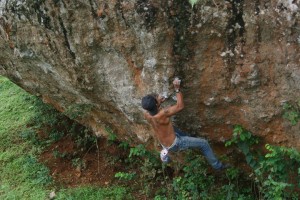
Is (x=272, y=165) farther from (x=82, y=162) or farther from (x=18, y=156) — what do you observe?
(x=18, y=156)

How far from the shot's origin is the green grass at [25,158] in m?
6.79

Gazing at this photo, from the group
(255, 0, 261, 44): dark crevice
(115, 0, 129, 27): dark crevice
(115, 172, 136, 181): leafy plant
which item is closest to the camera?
(255, 0, 261, 44): dark crevice

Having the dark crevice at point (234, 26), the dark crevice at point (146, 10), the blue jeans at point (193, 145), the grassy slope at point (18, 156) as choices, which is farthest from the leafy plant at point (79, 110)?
the dark crevice at point (234, 26)

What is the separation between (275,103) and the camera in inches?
191

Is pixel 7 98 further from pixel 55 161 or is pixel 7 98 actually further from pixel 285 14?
pixel 285 14

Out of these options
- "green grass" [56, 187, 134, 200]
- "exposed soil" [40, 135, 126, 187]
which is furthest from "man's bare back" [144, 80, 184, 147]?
"exposed soil" [40, 135, 126, 187]

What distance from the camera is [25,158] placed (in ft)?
25.6

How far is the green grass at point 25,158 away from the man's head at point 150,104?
1.93 m

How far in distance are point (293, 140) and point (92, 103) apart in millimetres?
2681

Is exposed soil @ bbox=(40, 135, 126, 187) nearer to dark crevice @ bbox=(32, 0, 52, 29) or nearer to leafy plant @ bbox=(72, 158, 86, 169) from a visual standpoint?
leafy plant @ bbox=(72, 158, 86, 169)

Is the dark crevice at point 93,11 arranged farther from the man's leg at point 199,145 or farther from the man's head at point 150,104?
the man's leg at point 199,145

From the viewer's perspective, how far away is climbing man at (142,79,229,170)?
5.07 meters

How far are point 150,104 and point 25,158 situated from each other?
364 cm

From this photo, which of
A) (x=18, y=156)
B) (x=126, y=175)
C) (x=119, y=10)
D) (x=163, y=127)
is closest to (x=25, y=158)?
(x=18, y=156)
